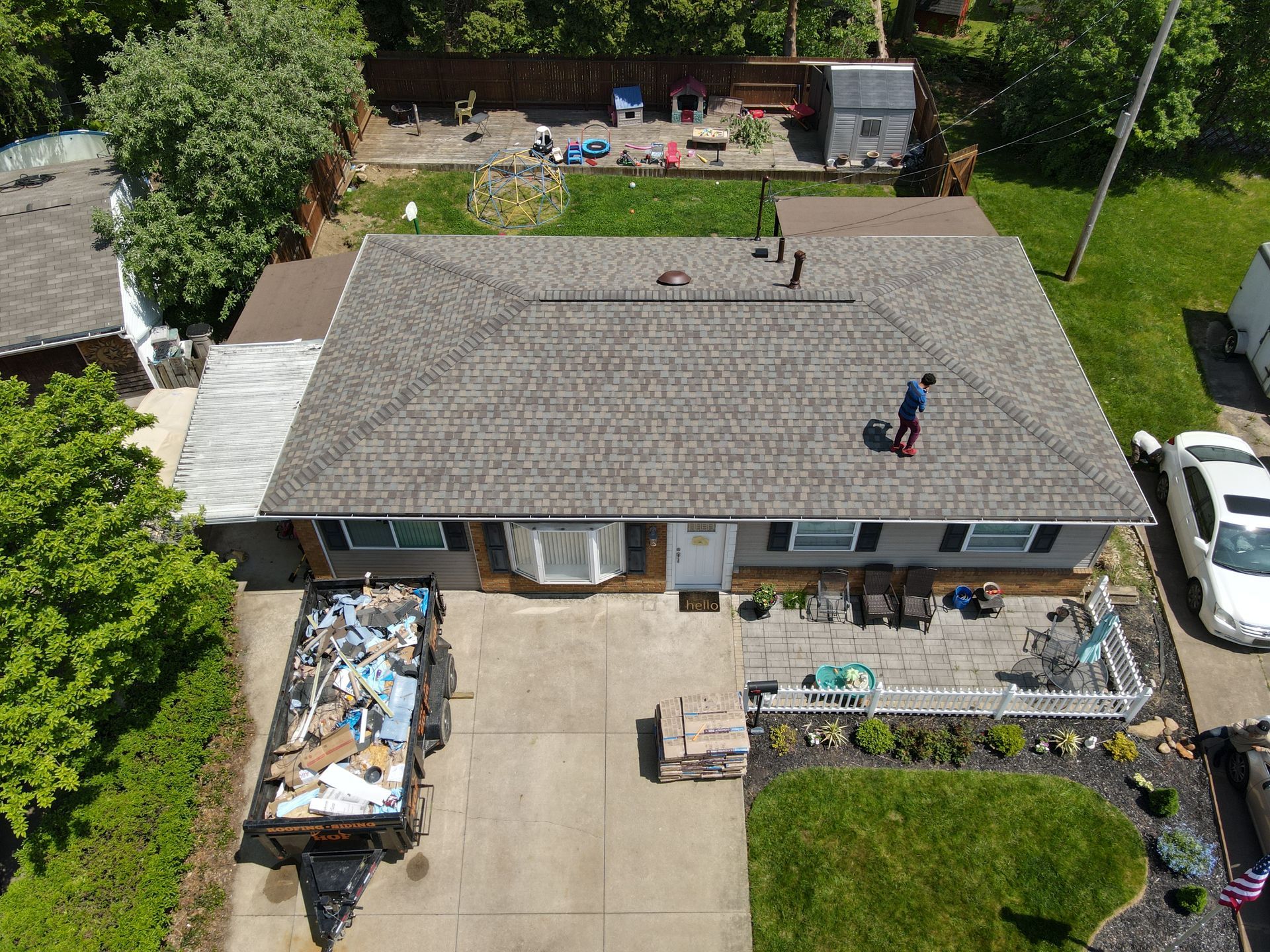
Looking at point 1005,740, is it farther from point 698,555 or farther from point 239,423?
point 239,423

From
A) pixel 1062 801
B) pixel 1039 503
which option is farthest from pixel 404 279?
pixel 1062 801

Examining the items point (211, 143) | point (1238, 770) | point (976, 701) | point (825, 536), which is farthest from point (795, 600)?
point (211, 143)

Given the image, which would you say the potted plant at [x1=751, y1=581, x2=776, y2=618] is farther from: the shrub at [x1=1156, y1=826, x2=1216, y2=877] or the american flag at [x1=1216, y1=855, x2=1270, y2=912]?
the american flag at [x1=1216, y1=855, x2=1270, y2=912]

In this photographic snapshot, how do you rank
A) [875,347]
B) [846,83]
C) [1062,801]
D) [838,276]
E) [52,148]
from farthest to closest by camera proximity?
[846,83]
[52,148]
[838,276]
[875,347]
[1062,801]

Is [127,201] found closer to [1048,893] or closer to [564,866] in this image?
[564,866]

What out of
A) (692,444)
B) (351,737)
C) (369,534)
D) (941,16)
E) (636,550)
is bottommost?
(351,737)

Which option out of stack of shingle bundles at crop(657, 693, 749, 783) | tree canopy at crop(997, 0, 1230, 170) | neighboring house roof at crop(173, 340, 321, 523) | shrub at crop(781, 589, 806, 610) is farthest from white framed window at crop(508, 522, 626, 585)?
tree canopy at crop(997, 0, 1230, 170)
